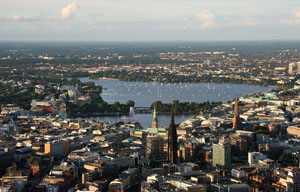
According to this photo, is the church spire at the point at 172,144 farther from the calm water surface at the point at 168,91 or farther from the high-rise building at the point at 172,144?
the calm water surface at the point at 168,91

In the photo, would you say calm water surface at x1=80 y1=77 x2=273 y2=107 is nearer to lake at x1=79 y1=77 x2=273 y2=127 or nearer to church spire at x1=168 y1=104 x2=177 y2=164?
lake at x1=79 y1=77 x2=273 y2=127

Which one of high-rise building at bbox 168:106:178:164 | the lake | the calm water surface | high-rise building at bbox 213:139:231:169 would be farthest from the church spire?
the calm water surface

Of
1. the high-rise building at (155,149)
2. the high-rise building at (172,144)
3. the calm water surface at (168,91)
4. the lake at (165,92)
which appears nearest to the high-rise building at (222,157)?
the high-rise building at (172,144)

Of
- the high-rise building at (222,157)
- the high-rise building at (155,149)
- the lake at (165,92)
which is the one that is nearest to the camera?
the high-rise building at (222,157)

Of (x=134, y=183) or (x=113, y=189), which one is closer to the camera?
(x=113, y=189)

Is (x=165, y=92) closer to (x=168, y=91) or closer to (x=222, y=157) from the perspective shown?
(x=168, y=91)

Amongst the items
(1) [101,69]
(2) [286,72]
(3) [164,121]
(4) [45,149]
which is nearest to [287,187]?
(4) [45,149]

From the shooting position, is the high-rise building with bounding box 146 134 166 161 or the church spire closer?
the church spire

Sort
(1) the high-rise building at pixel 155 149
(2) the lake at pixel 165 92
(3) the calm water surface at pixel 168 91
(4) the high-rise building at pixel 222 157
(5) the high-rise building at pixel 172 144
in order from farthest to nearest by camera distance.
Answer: (3) the calm water surface at pixel 168 91, (2) the lake at pixel 165 92, (1) the high-rise building at pixel 155 149, (4) the high-rise building at pixel 222 157, (5) the high-rise building at pixel 172 144

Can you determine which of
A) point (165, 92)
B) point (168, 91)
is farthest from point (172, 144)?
point (168, 91)

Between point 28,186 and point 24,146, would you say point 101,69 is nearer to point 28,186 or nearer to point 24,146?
point 24,146

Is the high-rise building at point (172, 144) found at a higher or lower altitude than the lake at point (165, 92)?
higher
